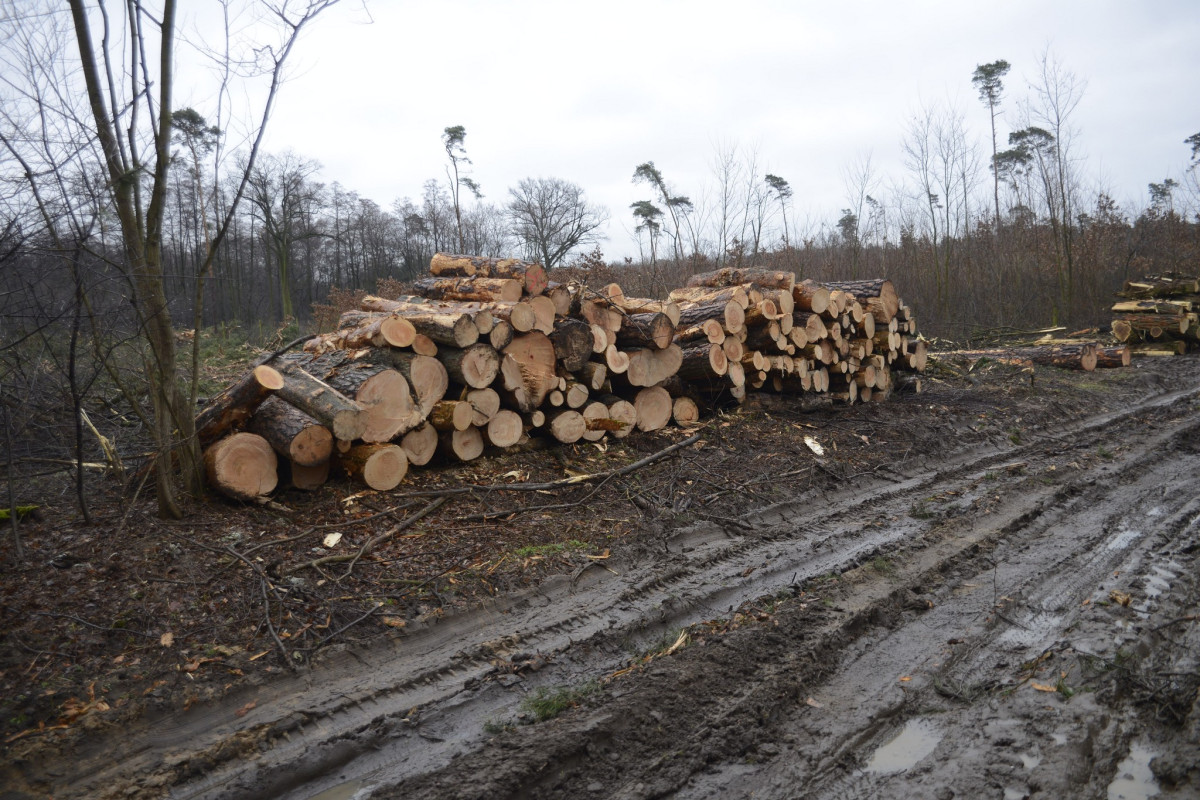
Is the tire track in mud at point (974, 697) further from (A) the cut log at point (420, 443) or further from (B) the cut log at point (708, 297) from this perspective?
(B) the cut log at point (708, 297)

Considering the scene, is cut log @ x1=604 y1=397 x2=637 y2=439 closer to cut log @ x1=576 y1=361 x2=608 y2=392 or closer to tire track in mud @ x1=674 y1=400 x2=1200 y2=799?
cut log @ x1=576 y1=361 x2=608 y2=392

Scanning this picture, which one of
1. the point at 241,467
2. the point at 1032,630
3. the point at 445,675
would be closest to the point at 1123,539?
the point at 1032,630

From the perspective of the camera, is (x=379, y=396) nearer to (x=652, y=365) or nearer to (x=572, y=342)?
(x=572, y=342)

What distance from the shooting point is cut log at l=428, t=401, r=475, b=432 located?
5.89 metres

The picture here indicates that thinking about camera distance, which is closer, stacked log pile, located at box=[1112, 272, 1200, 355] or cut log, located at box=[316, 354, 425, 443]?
cut log, located at box=[316, 354, 425, 443]

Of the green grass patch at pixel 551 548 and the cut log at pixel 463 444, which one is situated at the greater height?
the cut log at pixel 463 444

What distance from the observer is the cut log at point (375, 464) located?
539 centimetres

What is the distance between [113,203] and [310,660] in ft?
10.4

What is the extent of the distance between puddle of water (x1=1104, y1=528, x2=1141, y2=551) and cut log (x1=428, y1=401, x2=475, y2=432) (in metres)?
5.00

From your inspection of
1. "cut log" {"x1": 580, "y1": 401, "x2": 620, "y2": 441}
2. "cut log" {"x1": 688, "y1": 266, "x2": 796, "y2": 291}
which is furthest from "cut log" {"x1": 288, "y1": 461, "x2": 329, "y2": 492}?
"cut log" {"x1": 688, "y1": 266, "x2": 796, "y2": 291}

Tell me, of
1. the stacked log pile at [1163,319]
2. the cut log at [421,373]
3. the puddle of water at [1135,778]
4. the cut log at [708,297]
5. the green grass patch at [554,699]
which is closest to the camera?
the puddle of water at [1135,778]

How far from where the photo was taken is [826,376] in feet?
30.9

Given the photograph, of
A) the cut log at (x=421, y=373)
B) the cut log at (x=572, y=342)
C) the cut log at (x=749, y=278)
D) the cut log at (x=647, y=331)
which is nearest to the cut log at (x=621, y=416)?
the cut log at (x=572, y=342)

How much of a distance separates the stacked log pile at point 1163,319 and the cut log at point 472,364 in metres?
18.6
